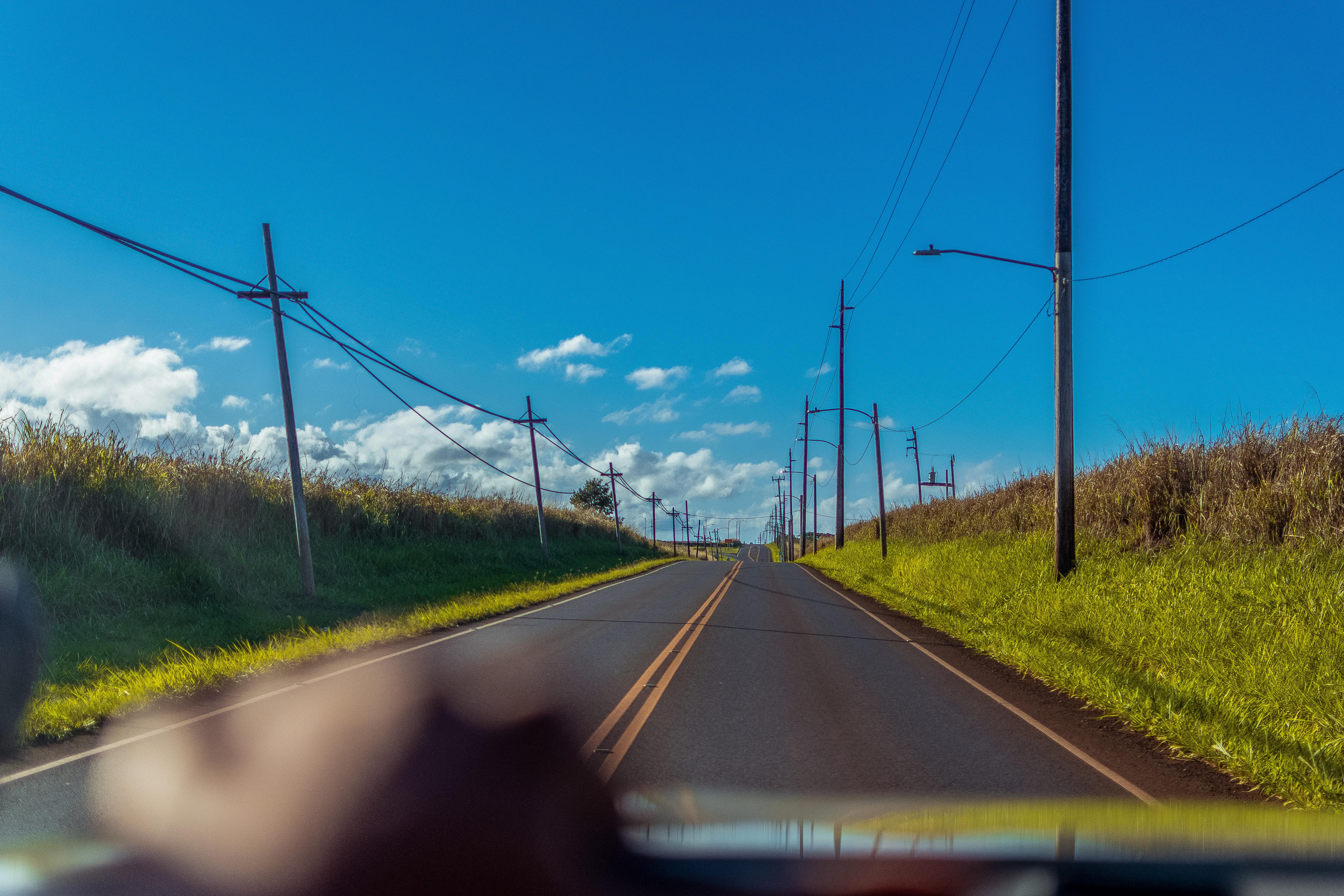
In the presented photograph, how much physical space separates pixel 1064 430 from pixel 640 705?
944cm

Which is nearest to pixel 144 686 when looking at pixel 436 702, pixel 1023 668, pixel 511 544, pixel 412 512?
pixel 436 702

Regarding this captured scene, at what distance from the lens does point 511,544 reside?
39469 millimetres

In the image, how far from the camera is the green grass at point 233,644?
24.4 ft

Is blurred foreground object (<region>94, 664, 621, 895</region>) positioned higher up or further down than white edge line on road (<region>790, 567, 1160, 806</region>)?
higher up

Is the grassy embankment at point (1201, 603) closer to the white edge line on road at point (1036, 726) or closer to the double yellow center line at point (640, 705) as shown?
the white edge line on road at point (1036, 726)

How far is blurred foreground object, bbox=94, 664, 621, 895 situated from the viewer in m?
3.72

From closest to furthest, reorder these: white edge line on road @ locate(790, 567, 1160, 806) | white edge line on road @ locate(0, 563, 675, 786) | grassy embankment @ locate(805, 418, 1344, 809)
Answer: white edge line on road @ locate(790, 567, 1160, 806), white edge line on road @ locate(0, 563, 675, 786), grassy embankment @ locate(805, 418, 1344, 809)

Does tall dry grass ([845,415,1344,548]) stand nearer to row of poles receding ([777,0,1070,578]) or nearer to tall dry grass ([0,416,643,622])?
row of poles receding ([777,0,1070,578])

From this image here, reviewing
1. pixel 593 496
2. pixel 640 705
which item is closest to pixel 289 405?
pixel 640 705

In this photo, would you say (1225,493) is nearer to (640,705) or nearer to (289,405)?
(640,705)

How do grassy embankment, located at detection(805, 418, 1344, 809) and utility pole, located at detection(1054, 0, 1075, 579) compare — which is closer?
grassy embankment, located at detection(805, 418, 1344, 809)

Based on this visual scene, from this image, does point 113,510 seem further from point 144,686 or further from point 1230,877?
point 1230,877

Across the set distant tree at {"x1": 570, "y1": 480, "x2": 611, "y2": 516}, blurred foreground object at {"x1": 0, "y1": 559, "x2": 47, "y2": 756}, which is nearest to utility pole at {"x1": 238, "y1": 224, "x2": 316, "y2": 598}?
blurred foreground object at {"x1": 0, "y1": 559, "x2": 47, "y2": 756}

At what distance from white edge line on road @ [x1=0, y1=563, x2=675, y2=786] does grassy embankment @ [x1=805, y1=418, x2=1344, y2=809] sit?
780cm
